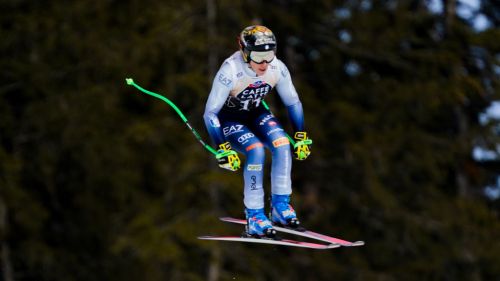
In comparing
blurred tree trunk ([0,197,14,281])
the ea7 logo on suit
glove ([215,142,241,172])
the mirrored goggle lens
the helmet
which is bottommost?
blurred tree trunk ([0,197,14,281])

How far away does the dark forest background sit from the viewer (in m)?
21.8

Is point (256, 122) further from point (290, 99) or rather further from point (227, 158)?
point (227, 158)

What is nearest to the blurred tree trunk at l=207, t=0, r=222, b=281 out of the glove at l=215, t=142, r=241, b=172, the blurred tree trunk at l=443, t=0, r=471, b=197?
the blurred tree trunk at l=443, t=0, r=471, b=197

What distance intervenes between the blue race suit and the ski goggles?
0.20 meters

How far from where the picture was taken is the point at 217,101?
7.26m

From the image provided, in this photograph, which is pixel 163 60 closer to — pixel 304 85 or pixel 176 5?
pixel 176 5

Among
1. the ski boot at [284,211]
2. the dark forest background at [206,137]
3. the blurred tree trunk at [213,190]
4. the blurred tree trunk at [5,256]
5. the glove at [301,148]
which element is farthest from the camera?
the blurred tree trunk at [5,256]

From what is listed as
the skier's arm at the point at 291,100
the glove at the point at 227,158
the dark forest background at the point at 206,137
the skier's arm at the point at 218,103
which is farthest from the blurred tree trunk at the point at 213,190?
the glove at the point at 227,158

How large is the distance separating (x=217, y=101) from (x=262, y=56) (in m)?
0.47

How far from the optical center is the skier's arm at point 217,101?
284 inches

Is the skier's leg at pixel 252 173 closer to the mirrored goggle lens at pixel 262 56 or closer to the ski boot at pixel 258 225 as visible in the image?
the ski boot at pixel 258 225

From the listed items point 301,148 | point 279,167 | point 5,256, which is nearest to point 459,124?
point 5,256

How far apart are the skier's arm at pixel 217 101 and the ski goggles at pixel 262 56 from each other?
242mm

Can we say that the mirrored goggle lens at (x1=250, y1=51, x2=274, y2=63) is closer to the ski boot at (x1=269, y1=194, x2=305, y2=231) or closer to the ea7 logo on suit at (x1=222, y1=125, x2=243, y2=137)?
the ea7 logo on suit at (x1=222, y1=125, x2=243, y2=137)
